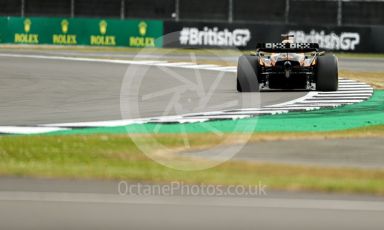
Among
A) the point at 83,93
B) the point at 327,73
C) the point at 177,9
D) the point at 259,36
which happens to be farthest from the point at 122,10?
the point at 83,93

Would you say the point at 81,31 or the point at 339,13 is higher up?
the point at 339,13

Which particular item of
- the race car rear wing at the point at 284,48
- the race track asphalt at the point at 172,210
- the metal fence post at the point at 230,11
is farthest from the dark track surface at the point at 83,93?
the metal fence post at the point at 230,11

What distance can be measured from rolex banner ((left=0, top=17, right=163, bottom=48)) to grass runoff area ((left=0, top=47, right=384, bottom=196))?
3108cm

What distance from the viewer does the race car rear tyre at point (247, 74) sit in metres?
21.0

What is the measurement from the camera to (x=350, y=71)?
3203cm

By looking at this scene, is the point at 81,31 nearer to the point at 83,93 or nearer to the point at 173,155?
the point at 83,93

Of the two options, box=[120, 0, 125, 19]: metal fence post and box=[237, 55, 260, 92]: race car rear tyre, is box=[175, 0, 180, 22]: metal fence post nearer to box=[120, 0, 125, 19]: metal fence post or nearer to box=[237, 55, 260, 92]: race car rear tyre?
box=[120, 0, 125, 19]: metal fence post

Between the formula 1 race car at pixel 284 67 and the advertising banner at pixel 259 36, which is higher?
the formula 1 race car at pixel 284 67

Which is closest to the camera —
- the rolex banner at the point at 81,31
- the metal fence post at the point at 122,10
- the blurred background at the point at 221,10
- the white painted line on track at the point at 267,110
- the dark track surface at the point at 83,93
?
the white painted line on track at the point at 267,110

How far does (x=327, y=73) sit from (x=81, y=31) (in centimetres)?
2596

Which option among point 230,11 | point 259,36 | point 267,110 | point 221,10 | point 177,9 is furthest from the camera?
point 177,9

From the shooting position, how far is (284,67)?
69.1 feet

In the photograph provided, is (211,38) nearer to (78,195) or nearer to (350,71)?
(350,71)

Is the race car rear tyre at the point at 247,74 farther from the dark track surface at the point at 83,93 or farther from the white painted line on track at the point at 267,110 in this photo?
the white painted line on track at the point at 267,110
